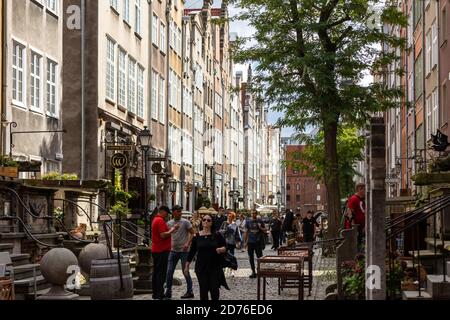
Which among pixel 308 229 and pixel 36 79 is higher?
pixel 36 79

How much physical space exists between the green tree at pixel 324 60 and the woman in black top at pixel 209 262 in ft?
44.9

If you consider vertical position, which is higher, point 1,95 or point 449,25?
point 449,25

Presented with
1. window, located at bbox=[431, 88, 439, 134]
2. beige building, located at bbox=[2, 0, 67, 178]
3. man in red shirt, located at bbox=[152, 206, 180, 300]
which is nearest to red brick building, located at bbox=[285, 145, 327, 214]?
window, located at bbox=[431, 88, 439, 134]

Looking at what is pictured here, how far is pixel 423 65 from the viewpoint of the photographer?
3653 centimetres

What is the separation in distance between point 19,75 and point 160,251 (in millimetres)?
9852

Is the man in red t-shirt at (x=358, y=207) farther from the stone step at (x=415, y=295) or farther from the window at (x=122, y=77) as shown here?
the window at (x=122, y=77)

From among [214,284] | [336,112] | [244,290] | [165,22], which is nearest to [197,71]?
[165,22]

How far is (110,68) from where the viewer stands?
32.2 m

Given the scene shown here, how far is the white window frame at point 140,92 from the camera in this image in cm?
3788

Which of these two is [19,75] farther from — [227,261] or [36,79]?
[227,261]

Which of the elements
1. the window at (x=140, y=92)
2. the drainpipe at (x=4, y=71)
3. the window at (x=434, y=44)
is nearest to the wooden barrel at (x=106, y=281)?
the drainpipe at (x=4, y=71)

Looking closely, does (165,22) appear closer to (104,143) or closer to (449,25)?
(104,143)

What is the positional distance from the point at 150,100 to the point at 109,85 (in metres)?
8.47

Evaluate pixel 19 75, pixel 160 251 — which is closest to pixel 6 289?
pixel 160 251
